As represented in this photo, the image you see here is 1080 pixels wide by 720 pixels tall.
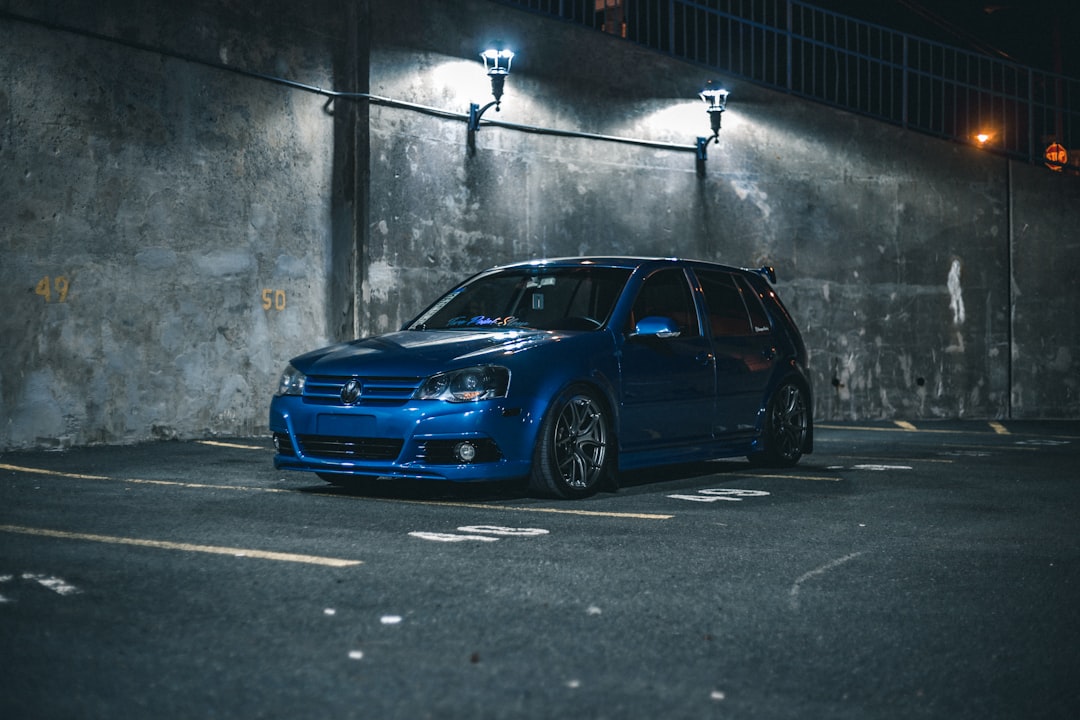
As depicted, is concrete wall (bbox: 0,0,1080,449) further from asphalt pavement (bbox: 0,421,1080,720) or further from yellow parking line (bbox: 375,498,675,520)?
yellow parking line (bbox: 375,498,675,520)

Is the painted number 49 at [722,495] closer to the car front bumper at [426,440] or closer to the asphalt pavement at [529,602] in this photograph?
the asphalt pavement at [529,602]

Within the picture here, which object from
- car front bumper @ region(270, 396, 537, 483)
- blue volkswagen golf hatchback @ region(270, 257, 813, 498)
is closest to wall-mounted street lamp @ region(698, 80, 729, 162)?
blue volkswagen golf hatchback @ region(270, 257, 813, 498)

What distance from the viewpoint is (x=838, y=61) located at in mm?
19484

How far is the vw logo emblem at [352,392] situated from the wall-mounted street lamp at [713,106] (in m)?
10.0

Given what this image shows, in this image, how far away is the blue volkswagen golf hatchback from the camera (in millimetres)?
8070

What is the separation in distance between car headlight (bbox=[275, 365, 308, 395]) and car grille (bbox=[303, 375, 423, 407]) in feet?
0.23

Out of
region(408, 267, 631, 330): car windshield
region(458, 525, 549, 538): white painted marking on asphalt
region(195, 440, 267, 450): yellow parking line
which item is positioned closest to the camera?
region(458, 525, 549, 538): white painted marking on asphalt

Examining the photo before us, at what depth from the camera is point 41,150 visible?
11523mm

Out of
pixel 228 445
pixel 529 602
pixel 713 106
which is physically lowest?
pixel 529 602

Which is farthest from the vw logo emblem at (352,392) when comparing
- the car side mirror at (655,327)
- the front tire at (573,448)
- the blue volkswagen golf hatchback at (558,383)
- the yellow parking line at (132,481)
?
the car side mirror at (655,327)

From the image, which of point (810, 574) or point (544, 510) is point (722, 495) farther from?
point (810, 574)

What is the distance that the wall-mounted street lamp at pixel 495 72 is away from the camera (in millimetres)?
14766

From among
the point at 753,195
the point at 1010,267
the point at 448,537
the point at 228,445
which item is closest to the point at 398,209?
the point at 228,445

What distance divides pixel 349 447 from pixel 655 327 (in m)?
2.27
